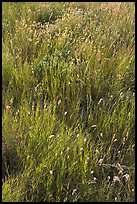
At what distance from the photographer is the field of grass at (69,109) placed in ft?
7.31

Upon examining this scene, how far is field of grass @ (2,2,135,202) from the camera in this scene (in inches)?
87.7

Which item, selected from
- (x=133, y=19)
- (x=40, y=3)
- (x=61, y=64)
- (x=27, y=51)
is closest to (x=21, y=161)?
(x=61, y=64)

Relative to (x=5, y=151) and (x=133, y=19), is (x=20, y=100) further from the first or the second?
(x=133, y=19)

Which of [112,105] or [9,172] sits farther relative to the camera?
[112,105]

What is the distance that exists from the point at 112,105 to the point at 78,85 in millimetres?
366

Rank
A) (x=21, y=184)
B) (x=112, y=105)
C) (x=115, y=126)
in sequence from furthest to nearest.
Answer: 1. (x=112, y=105)
2. (x=115, y=126)
3. (x=21, y=184)

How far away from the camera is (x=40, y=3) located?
198 inches

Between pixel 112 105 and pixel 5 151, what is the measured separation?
0.97m

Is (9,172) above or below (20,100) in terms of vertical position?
below

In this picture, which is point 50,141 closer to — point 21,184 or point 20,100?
point 21,184

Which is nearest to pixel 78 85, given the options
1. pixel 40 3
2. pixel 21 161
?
pixel 21 161

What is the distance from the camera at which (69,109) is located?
2857mm

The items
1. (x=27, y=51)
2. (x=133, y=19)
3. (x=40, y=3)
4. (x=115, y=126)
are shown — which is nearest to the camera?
(x=115, y=126)

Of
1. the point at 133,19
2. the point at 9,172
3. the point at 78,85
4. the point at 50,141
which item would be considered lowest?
the point at 9,172
